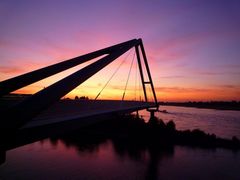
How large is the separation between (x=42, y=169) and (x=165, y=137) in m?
24.1

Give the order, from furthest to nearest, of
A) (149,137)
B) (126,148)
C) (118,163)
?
(149,137) < (126,148) < (118,163)

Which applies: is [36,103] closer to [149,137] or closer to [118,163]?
[118,163]

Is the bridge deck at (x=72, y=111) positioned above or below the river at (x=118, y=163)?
above

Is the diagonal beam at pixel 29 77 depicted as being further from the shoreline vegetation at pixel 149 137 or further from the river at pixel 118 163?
the shoreline vegetation at pixel 149 137

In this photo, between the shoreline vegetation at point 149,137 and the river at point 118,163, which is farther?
the shoreline vegetation at point 149,137

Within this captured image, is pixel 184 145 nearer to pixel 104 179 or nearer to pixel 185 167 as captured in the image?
pixel 185 167

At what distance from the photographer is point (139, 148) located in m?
32.1

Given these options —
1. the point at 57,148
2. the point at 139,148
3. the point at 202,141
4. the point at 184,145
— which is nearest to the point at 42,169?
the point at 57,148

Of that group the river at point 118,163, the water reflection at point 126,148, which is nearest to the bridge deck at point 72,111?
the river at point 118,163

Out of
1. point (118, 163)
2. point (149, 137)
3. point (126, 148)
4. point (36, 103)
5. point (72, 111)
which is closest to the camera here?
point (36, 103)

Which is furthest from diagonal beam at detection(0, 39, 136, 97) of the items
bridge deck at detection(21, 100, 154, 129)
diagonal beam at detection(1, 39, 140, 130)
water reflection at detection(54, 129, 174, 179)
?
water reflection at detection(54, 129, 174, 179)

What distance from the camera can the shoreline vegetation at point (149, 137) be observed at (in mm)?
34781

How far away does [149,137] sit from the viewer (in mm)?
38969

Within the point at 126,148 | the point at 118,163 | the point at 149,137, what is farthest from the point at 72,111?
the point at 149,137
